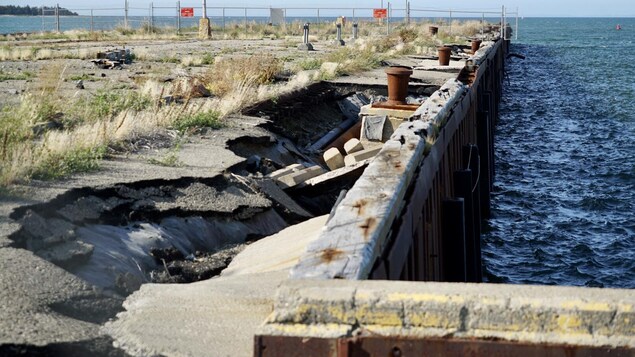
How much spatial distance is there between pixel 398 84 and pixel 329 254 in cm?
1190

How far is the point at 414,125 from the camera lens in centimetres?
920

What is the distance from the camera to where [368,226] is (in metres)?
5.23

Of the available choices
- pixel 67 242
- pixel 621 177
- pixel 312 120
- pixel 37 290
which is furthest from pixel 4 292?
pixel 621 177

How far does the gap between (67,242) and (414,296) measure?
12.7 ft

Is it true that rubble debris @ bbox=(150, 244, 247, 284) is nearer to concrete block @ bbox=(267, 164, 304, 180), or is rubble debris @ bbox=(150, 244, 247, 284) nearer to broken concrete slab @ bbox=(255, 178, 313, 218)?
broken concrete slab @ bbox=(255, 178, 313, 218)

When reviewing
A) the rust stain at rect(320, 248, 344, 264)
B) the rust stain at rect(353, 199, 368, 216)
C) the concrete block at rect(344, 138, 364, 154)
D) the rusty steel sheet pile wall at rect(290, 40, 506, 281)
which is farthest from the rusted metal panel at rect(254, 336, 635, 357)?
the concrete block at rect(344, 138, 364, 154)

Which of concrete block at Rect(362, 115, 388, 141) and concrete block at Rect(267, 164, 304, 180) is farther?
concrete block at Rect(362, 115, 388, 141)

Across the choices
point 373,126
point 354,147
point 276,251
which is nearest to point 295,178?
point 354,147

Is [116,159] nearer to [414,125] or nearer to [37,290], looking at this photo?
[414,125]

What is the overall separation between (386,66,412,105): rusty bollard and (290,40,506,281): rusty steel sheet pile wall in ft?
9.85

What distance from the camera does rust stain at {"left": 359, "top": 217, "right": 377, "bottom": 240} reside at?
16.7 ft

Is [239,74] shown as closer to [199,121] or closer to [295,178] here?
[199,121]

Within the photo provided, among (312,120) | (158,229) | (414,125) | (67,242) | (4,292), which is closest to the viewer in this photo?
(4,292)

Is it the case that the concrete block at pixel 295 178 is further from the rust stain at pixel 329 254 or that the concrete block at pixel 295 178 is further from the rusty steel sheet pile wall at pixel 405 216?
the rust stain at pixel 329 254
